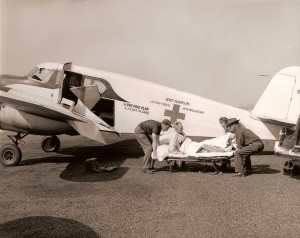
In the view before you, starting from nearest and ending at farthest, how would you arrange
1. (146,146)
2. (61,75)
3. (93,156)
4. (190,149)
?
(190,149), (146,146), (61,75), (93,156)

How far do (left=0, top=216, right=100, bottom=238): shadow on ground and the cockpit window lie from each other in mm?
6423

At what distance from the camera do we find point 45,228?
5.33m

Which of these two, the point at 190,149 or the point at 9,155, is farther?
the point at 9,155

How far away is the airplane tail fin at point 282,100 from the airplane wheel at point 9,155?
7168 mm

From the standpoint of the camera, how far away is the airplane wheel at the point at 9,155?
10.3 meters

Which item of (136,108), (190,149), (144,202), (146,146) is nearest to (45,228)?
(144,202)

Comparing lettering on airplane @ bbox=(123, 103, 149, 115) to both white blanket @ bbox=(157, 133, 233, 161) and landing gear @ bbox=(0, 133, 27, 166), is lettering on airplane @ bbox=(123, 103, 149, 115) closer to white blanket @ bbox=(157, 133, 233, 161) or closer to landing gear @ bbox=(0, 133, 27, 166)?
white blanket @ bbox=(157, 133, 233, 161)

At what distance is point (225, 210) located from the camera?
6199 millimetres

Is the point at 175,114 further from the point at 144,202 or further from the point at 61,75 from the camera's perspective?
the point at 144,202

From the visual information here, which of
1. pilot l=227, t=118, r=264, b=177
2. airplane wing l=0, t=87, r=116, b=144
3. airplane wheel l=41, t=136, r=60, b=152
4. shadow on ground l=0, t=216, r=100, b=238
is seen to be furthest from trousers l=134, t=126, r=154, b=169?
airplane wheel l=41, t=136, r=60, b=152

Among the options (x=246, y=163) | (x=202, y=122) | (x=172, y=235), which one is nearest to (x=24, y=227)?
(x=172, y=235)

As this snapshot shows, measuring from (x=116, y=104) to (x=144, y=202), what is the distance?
5.29m

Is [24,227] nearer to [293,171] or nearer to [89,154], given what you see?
[293,171]

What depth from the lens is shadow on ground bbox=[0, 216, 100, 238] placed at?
16.6 ft
